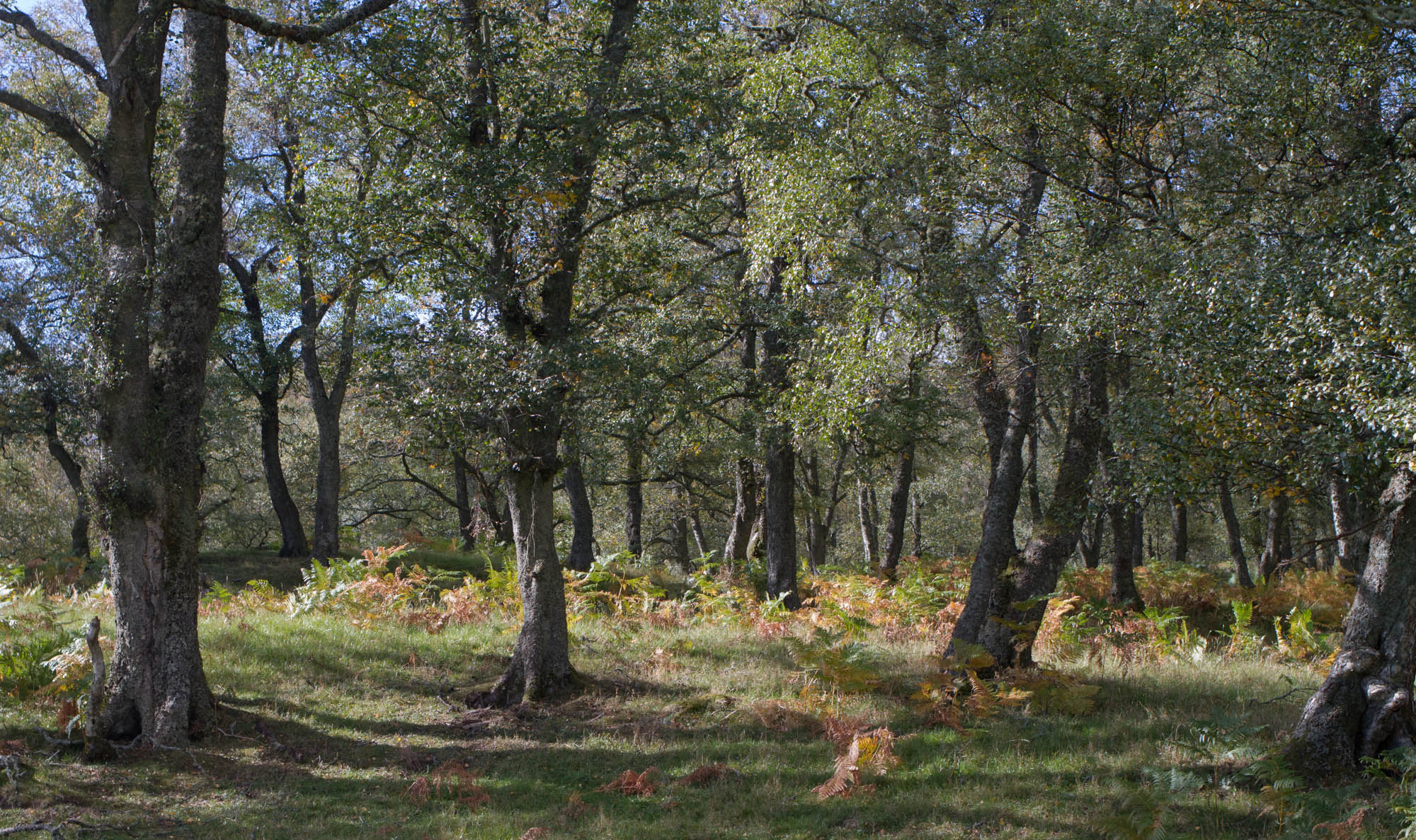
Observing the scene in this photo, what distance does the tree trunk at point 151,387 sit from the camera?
836cm

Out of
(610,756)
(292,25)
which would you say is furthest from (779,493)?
(292,25)

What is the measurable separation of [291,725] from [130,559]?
7.87 ft

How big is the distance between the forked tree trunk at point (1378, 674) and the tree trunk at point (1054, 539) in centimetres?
251

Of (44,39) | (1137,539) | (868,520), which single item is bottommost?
(1137,539)

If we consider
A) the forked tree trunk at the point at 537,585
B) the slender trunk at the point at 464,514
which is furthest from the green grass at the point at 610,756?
the slender trunk at the point at 464,514

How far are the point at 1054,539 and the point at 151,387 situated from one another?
906 centimetres

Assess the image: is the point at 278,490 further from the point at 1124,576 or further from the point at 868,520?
the point at 1124,576

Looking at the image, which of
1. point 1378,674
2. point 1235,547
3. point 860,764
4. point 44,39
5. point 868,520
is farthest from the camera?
point 868,520

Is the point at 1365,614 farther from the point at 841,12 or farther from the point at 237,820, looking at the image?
the point at 841,12

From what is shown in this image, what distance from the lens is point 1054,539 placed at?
386 inches

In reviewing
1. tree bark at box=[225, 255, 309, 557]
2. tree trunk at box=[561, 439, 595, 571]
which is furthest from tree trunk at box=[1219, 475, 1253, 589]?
tree bark at box=[225, 255, 309, 557]

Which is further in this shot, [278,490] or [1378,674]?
[278,490]

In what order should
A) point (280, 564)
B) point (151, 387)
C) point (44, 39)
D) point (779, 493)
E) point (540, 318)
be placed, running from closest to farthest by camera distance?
point (44, 39) → point (151, 387) → point (540, 318) → point (779, 493) → point (280, 564)

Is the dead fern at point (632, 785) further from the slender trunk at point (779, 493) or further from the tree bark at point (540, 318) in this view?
the slender trunk at point (779, 493)
